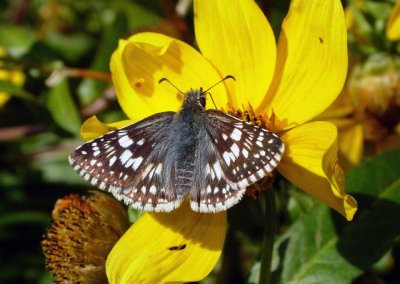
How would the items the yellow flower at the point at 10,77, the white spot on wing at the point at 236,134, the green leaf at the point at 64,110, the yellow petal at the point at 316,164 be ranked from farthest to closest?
the yellow flower at the point at 10,77
the green leaf at the point at 64,110
the white spot on wing at the point at 236,134
the yellow petal at the point at 316,164

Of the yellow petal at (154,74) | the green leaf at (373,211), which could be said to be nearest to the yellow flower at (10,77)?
the yellow petal at (154,74)

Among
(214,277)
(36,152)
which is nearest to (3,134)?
(36,152)

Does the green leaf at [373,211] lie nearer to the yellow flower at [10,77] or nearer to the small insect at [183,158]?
the small insect at [183,158]

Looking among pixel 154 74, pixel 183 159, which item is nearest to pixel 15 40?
pixel 154 74

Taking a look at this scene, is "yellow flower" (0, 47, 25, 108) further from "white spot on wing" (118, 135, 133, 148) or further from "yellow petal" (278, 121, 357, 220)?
"yellow petal" (278, 121, 357, 220)

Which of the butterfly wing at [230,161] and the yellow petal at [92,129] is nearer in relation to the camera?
the butterfly wing at [230,161]

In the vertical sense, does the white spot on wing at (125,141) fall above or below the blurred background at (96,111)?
above

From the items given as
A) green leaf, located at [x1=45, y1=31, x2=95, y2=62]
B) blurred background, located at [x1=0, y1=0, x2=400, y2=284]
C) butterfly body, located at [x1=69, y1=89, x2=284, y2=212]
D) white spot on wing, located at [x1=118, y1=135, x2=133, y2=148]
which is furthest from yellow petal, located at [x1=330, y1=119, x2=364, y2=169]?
green leaf, located at [x1=45, y1=31, x2=95, y2=62]
